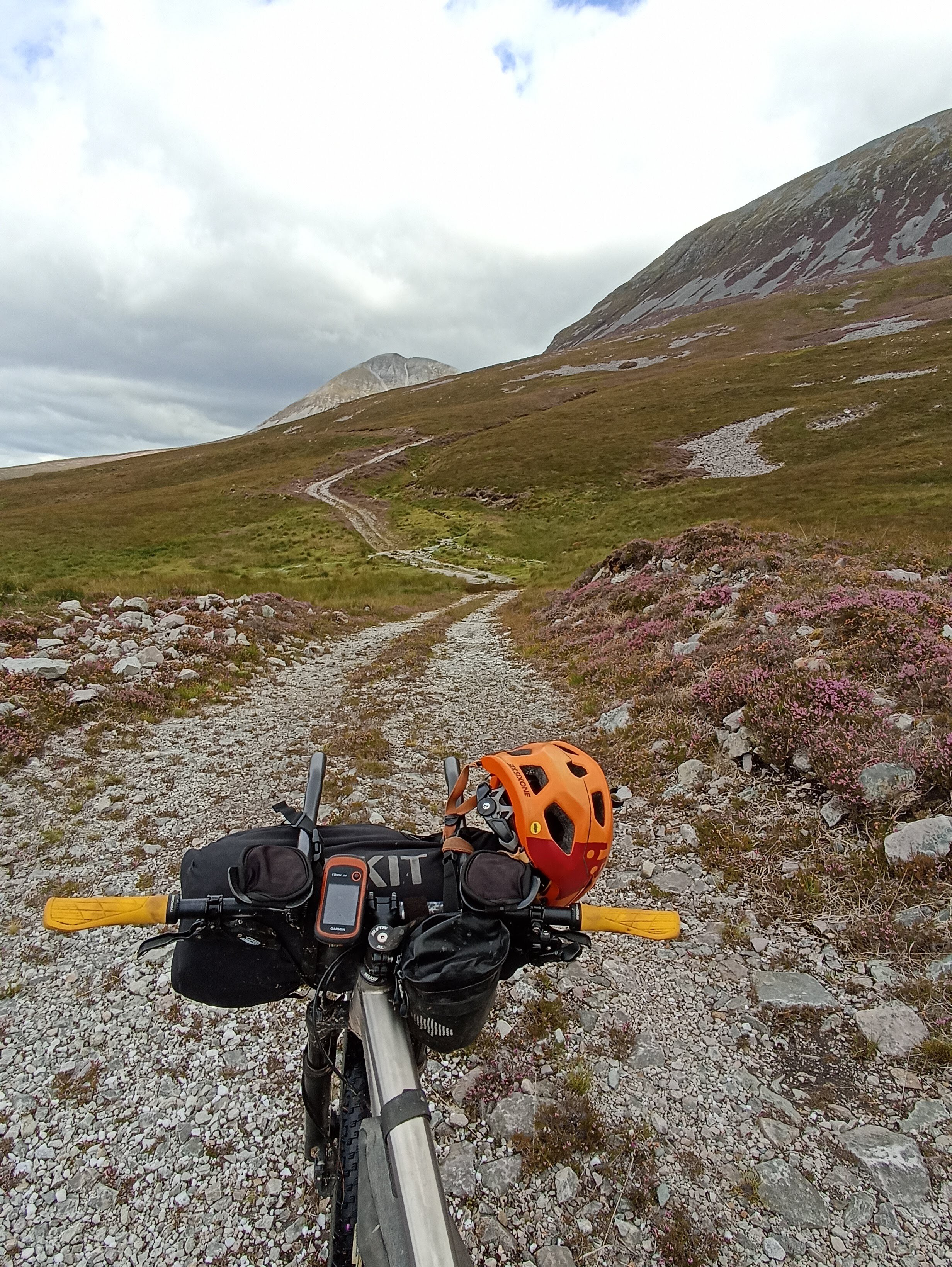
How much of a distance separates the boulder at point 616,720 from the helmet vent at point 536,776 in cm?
749

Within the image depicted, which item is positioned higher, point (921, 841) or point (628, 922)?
point (628, 922)

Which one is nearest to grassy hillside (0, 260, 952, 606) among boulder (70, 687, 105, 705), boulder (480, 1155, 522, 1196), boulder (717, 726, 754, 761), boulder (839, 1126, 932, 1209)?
boulder (717, 726, 754, 761)

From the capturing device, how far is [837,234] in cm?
16250

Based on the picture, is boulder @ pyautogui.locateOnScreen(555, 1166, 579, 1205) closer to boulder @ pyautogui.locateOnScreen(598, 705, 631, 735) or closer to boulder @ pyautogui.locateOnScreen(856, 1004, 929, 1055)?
boulder @ pyautogui.locateOnScreen(856, 1004, 929, 1055)

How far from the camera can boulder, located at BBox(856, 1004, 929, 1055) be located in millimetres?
3832

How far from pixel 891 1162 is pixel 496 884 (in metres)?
3.34

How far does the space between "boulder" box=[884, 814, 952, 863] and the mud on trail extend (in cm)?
125

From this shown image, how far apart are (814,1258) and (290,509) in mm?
59186

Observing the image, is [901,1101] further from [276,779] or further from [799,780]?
[276,779]

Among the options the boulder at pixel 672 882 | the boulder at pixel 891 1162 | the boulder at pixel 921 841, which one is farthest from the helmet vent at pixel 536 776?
the boulder at pixel 921 841

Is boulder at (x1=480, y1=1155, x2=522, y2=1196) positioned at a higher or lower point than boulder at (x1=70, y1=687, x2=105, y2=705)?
lower

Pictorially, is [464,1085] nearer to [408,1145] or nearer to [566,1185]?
[566,1185]

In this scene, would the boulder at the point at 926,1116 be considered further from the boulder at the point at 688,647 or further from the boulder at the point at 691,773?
the boulder at the point at 688,647

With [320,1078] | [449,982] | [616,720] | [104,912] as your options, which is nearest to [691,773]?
[616,720]
